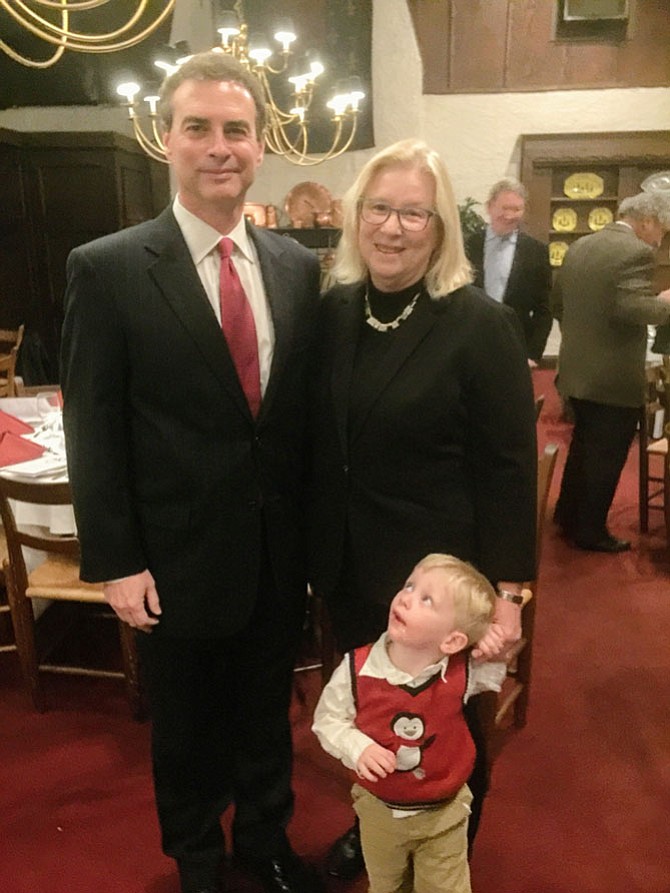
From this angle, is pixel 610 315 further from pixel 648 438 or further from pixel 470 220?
pixel 470 220

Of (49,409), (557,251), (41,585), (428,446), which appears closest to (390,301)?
(428,446)

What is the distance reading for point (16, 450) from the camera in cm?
262

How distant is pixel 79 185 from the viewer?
6.88 m

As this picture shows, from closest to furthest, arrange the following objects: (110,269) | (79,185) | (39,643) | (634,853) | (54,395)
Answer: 1. (110,269)
2. (634,853)
3. (39,643)
4. (54,395)
5. (79,185)

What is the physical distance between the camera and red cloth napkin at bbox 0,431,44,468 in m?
2.57

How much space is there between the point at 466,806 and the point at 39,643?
69.1 inches

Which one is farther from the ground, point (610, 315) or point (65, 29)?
point (65, 29)

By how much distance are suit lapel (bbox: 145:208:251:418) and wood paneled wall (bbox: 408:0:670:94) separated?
6.89 m

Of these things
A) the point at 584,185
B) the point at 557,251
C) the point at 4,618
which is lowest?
the point at 4,618

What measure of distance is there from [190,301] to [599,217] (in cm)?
725

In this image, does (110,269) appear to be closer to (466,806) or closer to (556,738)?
(466,806)

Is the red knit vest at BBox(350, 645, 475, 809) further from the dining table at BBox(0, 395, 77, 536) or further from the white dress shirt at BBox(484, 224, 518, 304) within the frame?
the white dress shirt at BBox(484, 224, 518, 304)

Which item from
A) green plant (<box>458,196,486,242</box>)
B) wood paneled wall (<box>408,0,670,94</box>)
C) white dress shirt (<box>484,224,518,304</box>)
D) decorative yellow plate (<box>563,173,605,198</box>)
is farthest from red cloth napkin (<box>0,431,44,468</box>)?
decorative yellow plate (<box>563,173,605,198</box>)

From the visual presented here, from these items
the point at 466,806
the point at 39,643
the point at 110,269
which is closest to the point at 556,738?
the point at 466,806
